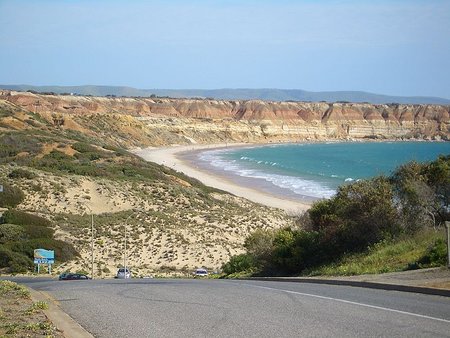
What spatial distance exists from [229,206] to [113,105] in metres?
148

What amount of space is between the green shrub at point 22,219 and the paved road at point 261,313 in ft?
98.7

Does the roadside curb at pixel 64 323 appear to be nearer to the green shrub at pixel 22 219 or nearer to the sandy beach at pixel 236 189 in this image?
the green shrub at pixel 22 219

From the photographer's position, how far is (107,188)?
5409cm

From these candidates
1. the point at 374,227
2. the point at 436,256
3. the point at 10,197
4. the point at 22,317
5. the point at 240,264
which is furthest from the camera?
the point at 10,197

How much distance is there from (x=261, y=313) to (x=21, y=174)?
1810 inches

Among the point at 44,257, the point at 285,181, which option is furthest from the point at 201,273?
the point at 285,181

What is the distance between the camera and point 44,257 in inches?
1428

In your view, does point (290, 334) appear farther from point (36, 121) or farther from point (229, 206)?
point (36, 121)

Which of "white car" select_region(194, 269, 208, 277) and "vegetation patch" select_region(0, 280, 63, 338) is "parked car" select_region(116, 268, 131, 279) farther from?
"vegetation patch" select_region(0, 280, 63, 338)

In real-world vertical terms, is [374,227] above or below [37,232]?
above

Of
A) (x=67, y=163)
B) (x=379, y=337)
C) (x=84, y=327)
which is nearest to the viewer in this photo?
(x=379, y=337)

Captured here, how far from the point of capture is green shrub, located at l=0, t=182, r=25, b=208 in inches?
1887

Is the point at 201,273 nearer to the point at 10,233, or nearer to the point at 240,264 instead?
the point at 240,264

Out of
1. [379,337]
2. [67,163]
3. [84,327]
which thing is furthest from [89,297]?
[67,163]
